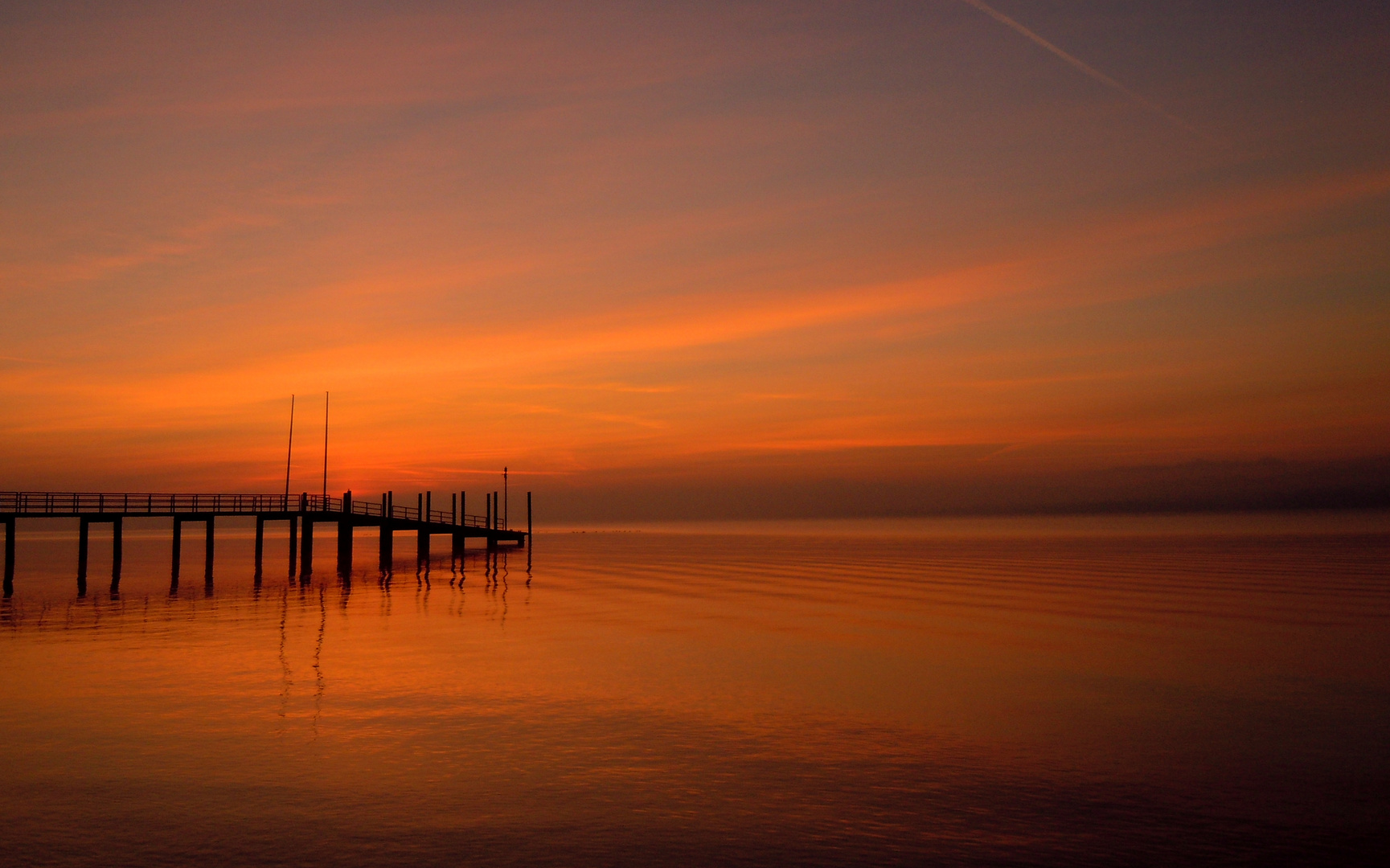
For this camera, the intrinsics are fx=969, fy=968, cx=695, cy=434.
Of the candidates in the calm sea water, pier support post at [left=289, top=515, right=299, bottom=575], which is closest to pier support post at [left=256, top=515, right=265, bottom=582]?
pier support post at [left=289, top=515, right=299, bottom=575]

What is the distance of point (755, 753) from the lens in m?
16.5

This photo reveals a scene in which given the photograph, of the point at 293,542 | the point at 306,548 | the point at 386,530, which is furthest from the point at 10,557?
the point at 386,530

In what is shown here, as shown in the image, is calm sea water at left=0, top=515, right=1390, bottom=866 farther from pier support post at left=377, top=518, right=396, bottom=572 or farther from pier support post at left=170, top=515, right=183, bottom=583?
pier support post at left=377, top=518, right=396, bottom=572

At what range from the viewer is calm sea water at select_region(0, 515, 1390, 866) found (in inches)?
491

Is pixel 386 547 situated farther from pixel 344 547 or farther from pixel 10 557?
pixel 10 557

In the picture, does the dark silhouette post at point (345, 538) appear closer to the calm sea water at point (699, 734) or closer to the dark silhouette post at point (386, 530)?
the dark silhouette post at point (386, 530)

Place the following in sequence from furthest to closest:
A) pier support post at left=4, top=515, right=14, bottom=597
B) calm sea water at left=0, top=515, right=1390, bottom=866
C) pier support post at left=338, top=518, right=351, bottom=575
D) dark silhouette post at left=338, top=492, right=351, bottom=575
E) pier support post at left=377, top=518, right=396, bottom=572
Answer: pier support post at left=377, top=518, right=396, bottom=572 → pier support post at left=338, top=518, right=351, bottom=575 → dark silhouette post at left=338, top=492, right=351, bottom=575 → pier support post at left=4, top=515, right=14, bottom=597 → calm sea water at left=0, top=515, right=1390, bottom=866

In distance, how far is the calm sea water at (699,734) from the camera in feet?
40.9

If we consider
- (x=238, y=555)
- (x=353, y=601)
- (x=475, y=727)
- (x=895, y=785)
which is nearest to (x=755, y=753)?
(x=895, y=785)

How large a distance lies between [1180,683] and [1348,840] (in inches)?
414

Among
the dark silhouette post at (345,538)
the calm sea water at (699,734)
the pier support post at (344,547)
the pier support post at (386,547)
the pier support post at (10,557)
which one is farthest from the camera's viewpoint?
the pier support post at (386,547)

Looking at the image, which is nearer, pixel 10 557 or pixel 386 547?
pixel 10 557

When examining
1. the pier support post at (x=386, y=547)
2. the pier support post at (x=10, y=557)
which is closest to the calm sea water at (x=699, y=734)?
the pier support post at (x=10, y=557)

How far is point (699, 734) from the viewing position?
18078 millimetres
